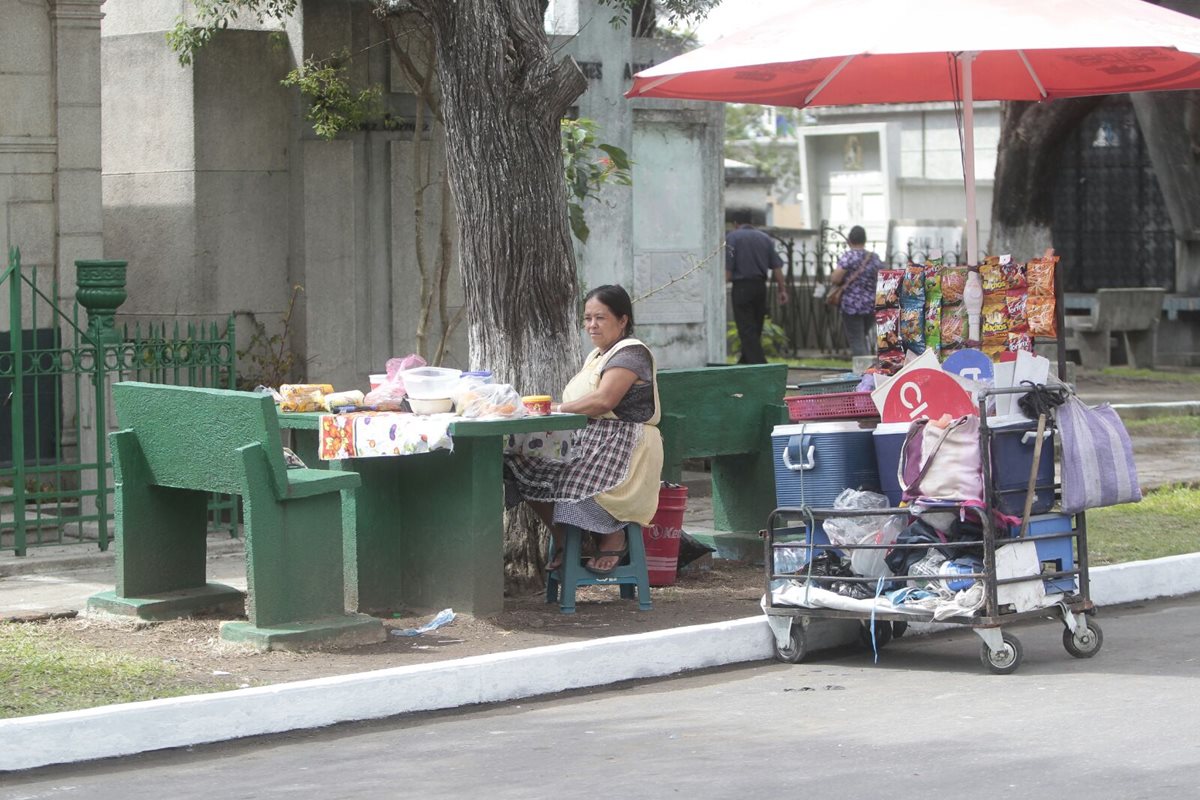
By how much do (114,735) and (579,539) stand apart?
272 cm

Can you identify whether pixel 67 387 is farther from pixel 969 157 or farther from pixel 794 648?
pixel 969 157

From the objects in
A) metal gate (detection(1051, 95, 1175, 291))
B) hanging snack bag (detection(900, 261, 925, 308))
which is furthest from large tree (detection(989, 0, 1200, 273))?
hanging snack bag (detection(900, 261, 925, 308))

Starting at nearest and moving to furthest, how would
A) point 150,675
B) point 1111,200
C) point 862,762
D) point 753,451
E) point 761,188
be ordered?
1. point 862,762
2. point 150,675
3. point 753,451
4. point 1111,200
5. point 761,188

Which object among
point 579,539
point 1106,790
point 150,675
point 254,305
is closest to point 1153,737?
point 1106,790

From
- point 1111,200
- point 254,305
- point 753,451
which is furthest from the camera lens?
point 1111,200

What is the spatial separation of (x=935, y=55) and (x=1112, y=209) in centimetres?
1630

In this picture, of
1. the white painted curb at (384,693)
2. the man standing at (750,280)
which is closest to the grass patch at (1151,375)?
the man standing at (750,280)

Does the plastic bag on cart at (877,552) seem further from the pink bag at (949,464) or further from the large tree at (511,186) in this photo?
the large tree at (511,186)

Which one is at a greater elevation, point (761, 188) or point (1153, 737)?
point (761, 188)

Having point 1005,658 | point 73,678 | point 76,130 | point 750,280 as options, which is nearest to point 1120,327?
point 750,280

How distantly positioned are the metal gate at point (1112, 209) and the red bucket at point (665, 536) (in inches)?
667

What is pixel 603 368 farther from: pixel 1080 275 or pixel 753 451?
pixel 1080 275

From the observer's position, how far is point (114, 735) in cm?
604

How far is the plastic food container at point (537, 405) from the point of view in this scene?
25.9 ft
